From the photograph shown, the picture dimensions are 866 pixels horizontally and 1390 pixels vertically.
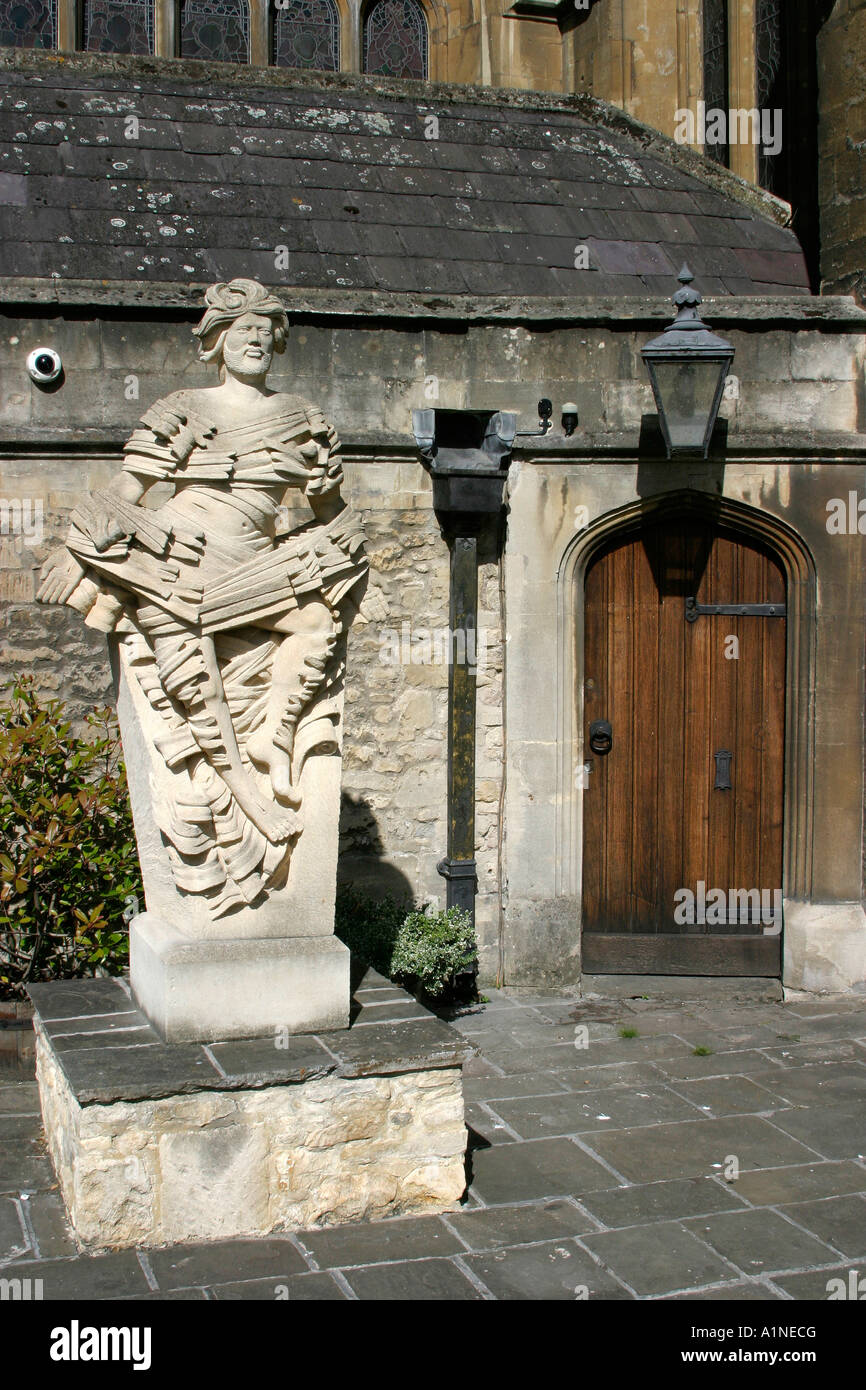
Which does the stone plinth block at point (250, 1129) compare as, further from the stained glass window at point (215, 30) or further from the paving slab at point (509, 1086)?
the stained glass window at point (215, 30)

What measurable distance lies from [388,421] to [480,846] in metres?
2.29

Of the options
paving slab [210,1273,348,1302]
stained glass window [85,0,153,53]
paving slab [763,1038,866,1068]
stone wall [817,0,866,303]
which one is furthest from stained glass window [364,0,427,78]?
paving slab [210,1273,348,1302]

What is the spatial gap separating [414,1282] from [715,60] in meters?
8.80

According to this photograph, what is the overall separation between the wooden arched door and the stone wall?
2.42 meters

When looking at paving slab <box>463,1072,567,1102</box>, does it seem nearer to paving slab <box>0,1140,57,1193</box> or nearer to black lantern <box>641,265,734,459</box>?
paving slab <box>0,1140,57,1193</box>

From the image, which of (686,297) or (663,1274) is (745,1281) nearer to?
(663,1274)

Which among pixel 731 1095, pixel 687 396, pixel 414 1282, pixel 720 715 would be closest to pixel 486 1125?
pixel 731 1095

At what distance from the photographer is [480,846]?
7738 millimetres

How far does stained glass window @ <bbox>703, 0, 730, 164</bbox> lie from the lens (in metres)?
10.1

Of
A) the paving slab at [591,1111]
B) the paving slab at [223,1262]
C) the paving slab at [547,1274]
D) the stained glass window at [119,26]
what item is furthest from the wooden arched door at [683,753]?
the stained glass window at [119,26]

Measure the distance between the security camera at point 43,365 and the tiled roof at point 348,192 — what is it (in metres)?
0.63

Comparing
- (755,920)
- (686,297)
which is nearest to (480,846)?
(755,920)

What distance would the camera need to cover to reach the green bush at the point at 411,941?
6.99 meters

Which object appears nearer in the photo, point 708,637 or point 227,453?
point 227,453
